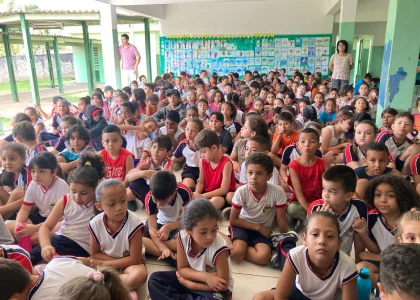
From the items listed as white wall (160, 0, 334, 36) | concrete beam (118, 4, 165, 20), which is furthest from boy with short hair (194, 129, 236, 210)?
white wall (160, 0, 334, 36)

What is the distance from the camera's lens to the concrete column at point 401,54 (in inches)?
129

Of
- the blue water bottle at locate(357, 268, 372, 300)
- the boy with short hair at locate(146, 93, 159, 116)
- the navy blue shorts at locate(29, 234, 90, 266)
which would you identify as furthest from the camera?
the boy with short hair at locate(146, 93, 159, 116)

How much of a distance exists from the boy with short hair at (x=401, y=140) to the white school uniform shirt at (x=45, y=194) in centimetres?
257

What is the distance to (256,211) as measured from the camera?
2.18 m

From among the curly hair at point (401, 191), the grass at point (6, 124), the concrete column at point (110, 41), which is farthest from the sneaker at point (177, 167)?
the grass at point (6, 124)

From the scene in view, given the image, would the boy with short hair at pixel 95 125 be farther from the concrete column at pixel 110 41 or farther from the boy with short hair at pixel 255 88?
the boy with short hair at pixel 255 88

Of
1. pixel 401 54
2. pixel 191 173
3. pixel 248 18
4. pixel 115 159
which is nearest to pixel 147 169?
pixel 115 159

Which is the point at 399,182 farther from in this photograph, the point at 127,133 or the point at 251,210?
the point at 127,133

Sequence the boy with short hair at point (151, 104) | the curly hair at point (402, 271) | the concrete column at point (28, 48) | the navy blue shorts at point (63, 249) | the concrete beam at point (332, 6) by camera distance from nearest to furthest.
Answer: the curly hair at point (402, 271), the navy blue shorts at point (63, 249), the boy with short hair at point (151, 104), the concrete column at point (28, 48), the concrete beam at point (332, 6)

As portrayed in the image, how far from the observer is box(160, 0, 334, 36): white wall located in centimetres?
909

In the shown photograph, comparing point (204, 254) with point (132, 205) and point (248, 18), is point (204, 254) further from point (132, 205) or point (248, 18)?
point (248, 18)

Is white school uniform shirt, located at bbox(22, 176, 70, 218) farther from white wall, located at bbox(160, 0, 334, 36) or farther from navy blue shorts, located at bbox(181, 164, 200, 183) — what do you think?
white wall, located at bbox(160, 0, 334, 36)

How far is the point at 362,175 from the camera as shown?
7.48ft

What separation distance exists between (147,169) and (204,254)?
140 cm
